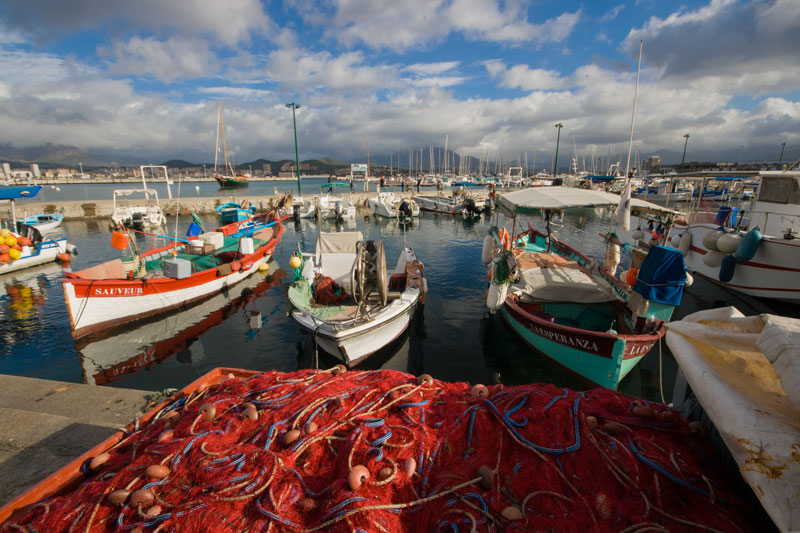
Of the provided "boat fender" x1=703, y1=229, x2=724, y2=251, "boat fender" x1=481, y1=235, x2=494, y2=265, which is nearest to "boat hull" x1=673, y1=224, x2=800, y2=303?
"boat fender" x1=703, y1=229, x2=724, y2=251

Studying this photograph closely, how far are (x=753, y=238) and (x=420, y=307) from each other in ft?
37.5

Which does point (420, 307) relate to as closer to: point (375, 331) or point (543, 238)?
point (375, 331)

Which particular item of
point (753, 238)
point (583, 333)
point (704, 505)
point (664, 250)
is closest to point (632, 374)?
point (583, 333)

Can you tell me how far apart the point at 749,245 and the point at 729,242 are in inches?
21.0

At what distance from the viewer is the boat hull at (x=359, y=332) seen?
25.0 feet

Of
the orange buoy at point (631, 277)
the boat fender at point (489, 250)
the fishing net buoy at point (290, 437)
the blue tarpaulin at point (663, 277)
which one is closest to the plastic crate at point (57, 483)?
the fishing net buoy at point (290, 437)

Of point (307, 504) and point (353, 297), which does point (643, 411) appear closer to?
point (307, 504)

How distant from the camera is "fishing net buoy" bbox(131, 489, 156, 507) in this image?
8.02 ft

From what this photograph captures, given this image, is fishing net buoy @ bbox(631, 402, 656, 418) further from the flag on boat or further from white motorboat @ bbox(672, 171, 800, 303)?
white motorboat @ bbox(672, 171, 800, 303)

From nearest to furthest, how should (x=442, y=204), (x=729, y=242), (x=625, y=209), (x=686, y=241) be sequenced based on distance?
(x=625, y=209), (x=729, y=242), (x=686, y=241), (x=442, y=204)

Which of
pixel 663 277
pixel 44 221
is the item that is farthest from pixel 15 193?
pixel 663 277

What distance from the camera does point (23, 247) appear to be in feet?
55.0

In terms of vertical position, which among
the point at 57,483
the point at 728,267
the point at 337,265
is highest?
the point at 57,483

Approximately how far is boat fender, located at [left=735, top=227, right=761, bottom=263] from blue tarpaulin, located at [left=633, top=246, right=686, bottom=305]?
25.9 ft
